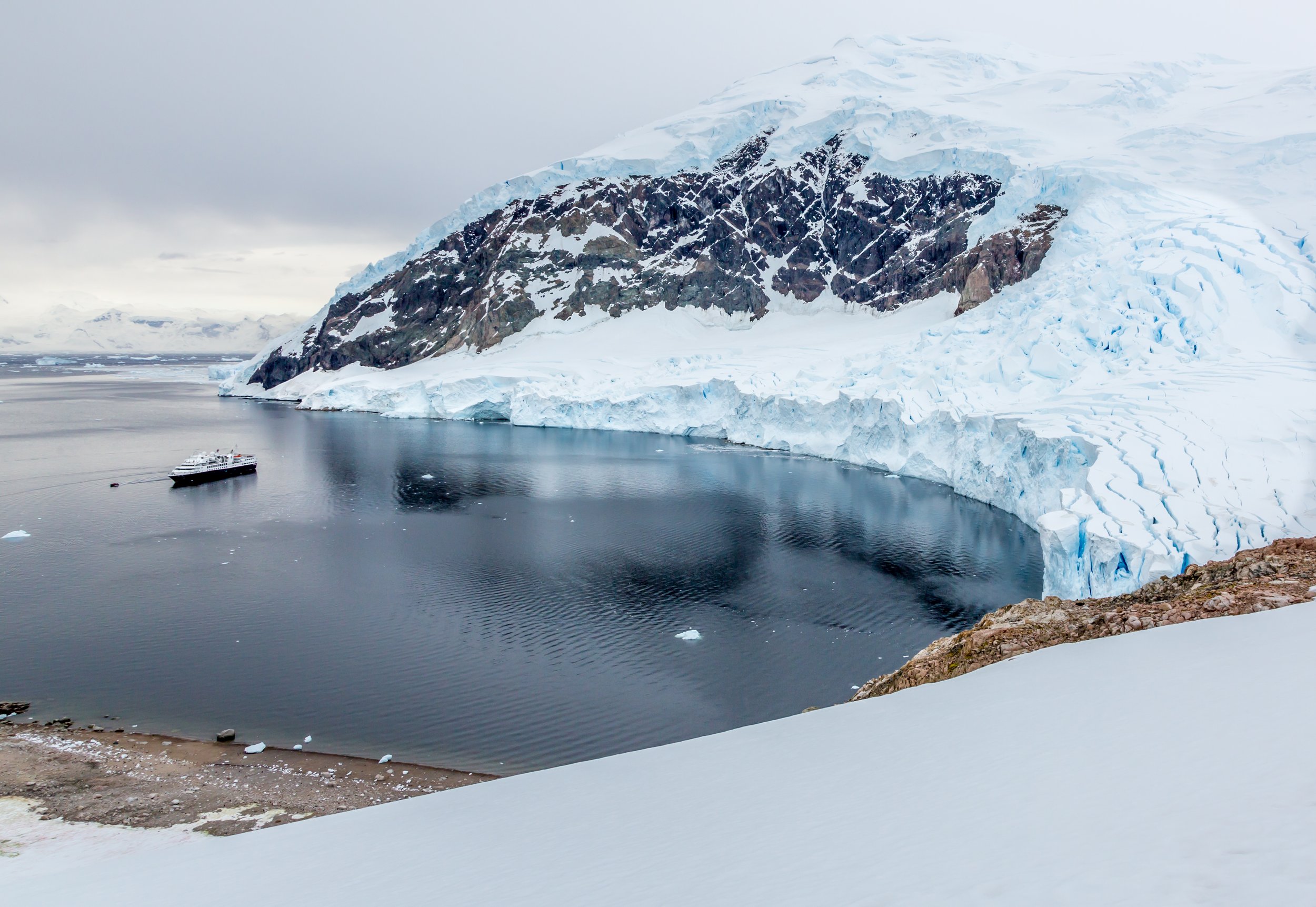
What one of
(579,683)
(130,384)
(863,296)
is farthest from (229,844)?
(130,384)

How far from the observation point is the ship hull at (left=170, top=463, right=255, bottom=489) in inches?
1483

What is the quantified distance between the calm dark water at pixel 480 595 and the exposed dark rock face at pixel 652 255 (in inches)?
1693

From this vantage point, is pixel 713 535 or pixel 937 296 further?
pixel 937 296

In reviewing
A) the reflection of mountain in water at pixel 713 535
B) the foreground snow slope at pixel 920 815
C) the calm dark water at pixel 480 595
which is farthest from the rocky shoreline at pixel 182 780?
the reflection of mountain in water at pixel 713 535

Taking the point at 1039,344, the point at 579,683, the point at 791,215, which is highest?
the point at 791,215

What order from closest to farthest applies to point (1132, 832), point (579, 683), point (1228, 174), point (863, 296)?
point (1132, 832) → point (579, 683) → point (1228, 174) → point (863, 296)

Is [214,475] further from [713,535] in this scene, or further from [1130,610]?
[1130,610]

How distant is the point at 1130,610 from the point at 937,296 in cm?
6425

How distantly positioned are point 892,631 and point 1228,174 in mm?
34454

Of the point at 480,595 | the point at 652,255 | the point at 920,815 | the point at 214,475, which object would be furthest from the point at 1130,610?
the point at 652,255

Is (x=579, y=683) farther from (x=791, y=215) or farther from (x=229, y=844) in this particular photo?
(x=791, y=215)

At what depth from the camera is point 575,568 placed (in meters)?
24.5

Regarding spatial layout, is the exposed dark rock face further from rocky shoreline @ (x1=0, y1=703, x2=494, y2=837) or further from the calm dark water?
rocky shoreline @ (x1=0, y1=703, x2=494, y2=837)

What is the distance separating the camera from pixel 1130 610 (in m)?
7.86
